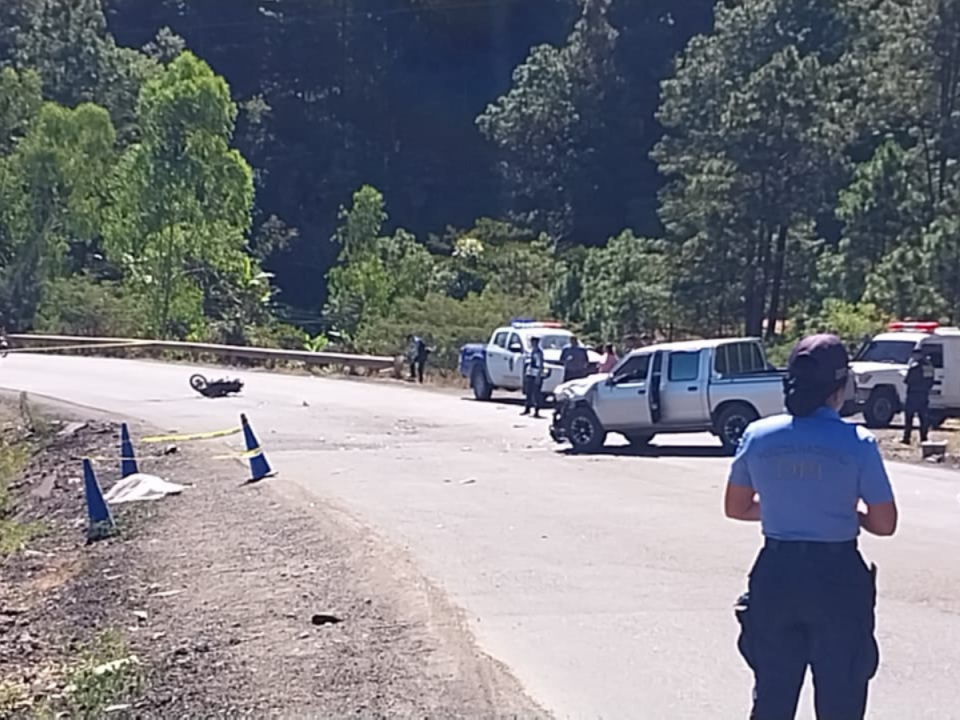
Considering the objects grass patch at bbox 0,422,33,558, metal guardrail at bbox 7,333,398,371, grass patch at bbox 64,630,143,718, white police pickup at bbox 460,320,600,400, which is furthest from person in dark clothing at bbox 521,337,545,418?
grass patch at bbox 64,630,143,718

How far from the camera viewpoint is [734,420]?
24.1 metres

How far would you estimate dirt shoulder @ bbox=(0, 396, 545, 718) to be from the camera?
9148 mm

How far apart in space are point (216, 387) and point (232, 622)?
80.8 ft

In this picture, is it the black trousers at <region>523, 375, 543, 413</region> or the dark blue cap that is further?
the black trousers at <region>523, 375, 543, 413</region>

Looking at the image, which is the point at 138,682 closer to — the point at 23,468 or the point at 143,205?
the point at 23,468

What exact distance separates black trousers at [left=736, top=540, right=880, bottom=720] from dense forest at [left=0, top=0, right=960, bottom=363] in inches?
1497

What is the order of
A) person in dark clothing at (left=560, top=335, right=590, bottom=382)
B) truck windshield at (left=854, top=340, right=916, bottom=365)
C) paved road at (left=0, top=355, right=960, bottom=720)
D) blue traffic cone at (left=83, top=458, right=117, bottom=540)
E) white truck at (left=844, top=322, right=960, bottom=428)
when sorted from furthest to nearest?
person in dark clothing at (left=560, top=335, right=590, bottom=382) < truck windshield at (left=854, top=340, right=916, bottom=365) < white truck at (left=844, top=322, right=960, bottom=428) < blue traffic cone at (left=83, top=458, right=117, bottom=540) < paved road at (left=0, top=355, right=960, bottom=720)

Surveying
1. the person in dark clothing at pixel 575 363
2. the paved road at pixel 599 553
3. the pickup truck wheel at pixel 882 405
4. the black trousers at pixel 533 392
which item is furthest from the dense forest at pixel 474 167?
the paved road at pixel 599 553

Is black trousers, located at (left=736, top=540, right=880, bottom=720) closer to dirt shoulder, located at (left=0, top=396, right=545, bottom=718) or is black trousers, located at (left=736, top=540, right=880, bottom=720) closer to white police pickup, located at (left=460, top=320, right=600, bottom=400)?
dirt shoulder, located at (left=0, top=396, right=545, bottom=718)

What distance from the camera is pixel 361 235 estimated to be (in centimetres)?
7144

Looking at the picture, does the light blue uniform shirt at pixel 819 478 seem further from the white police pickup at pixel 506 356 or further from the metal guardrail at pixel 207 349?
the metal guardrail at pixel 207 349

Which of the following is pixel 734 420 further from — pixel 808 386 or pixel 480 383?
pixel 808 386

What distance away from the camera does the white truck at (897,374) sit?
3000 centimetres

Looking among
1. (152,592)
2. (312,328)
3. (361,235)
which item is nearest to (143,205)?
(361,235)
